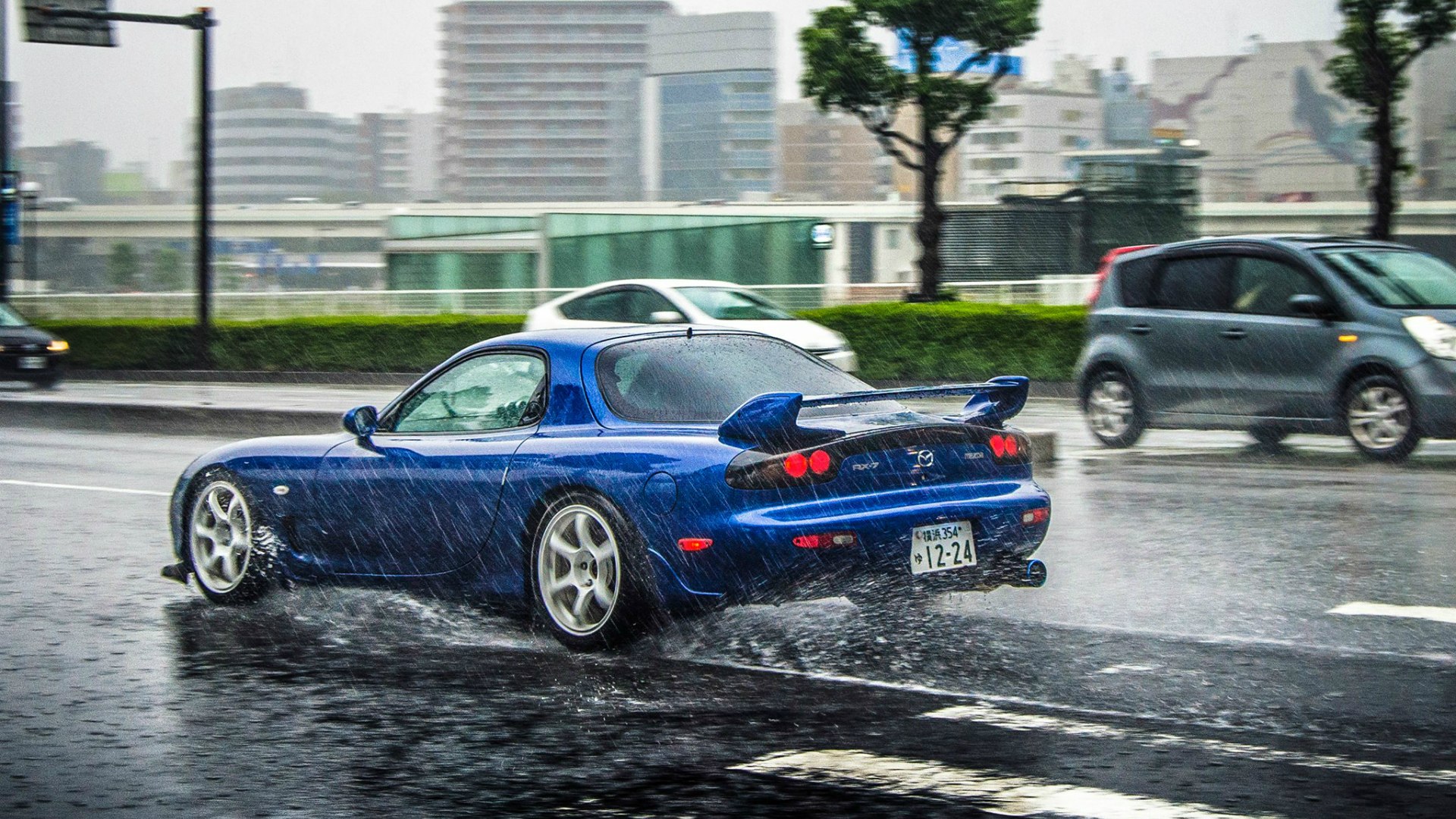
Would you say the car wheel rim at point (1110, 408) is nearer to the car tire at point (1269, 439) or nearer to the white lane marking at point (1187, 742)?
the car tire at point (1269, 439)

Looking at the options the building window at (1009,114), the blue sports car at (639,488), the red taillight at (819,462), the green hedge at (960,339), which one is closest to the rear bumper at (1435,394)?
the blue sports car at (639,488)

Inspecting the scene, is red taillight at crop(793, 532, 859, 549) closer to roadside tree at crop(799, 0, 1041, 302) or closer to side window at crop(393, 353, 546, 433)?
side window at crop(393, 353, 546, 433)

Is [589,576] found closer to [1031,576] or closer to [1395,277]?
[1031,576]

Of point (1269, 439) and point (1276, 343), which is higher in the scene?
point (1276, 343)

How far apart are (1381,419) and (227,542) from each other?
340 inches

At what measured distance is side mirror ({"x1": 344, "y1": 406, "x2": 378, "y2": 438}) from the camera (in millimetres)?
7449

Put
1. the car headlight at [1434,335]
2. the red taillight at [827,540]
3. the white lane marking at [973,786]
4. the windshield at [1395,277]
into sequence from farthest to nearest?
the windshield at [1395,277]
the car headlight at [1434,335]
the red taillight at [827,540]
the white lane marking at [973,786]

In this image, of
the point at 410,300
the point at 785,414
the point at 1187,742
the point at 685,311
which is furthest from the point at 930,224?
the point at 1187,742

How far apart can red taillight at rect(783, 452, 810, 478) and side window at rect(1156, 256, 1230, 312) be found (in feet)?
28.8

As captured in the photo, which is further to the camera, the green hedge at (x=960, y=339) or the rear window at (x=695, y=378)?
the green hedge at (x=960, y=339)

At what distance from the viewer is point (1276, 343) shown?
1352 cm

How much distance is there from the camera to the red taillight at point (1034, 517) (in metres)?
6.81

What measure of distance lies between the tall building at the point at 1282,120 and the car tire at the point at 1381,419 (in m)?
111

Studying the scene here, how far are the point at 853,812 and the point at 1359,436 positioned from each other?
9.78m
